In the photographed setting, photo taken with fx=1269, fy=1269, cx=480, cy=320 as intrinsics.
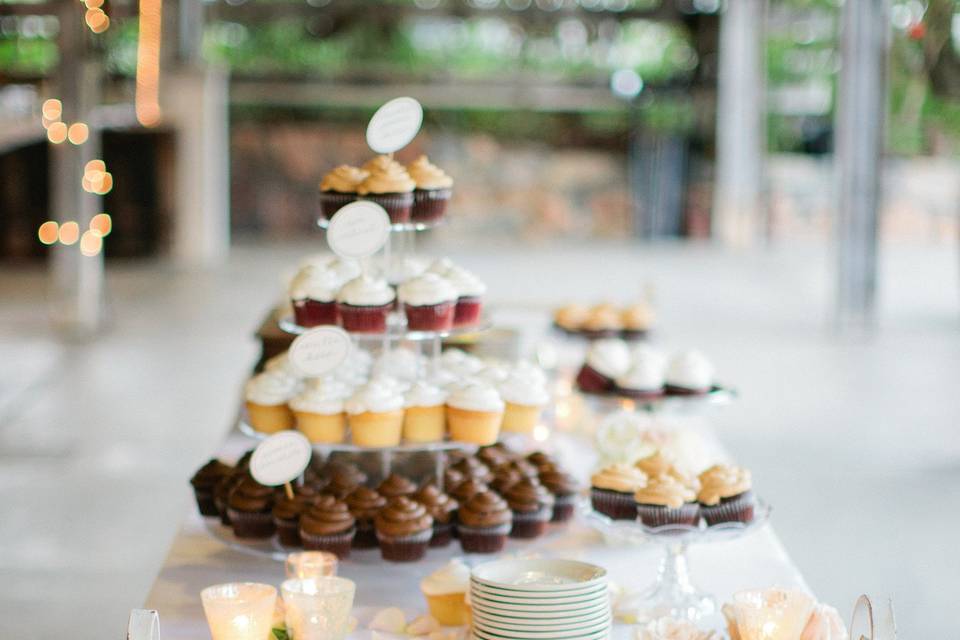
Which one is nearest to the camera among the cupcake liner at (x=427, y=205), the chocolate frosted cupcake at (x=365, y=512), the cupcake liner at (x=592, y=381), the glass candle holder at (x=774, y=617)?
the glass candle holder at (x=774, y=617)

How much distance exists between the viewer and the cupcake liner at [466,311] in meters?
3.18

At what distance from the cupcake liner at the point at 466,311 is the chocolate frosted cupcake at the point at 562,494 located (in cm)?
45

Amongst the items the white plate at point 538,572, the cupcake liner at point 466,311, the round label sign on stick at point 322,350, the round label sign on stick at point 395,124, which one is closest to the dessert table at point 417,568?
the white plate at point 538,572

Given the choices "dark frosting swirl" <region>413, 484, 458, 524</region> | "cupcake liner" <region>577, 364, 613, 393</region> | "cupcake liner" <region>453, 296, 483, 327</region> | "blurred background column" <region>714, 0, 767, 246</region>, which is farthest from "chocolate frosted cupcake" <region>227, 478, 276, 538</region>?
"blurred background column" <region>714, 0, 767, 246</region>

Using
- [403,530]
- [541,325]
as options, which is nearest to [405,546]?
[403,530]

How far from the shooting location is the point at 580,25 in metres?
14.3

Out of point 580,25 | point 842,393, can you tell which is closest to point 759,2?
point 580,25

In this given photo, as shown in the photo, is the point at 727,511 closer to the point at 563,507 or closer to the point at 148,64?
the point at 563,507

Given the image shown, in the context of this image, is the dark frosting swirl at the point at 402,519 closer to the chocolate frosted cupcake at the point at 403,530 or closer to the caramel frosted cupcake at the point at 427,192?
the chocolate frosted cupcake at the point at 403,530

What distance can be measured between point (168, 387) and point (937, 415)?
158 inches

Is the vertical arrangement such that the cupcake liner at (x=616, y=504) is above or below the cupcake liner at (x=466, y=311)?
below

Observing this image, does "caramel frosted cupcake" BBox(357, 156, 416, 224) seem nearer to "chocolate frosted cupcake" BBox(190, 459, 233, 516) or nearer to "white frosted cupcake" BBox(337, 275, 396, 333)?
"white frosted cupcake" BBox(337, 275, 396, 333)

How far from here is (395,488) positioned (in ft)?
9.44

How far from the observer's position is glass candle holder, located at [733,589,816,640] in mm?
2146
